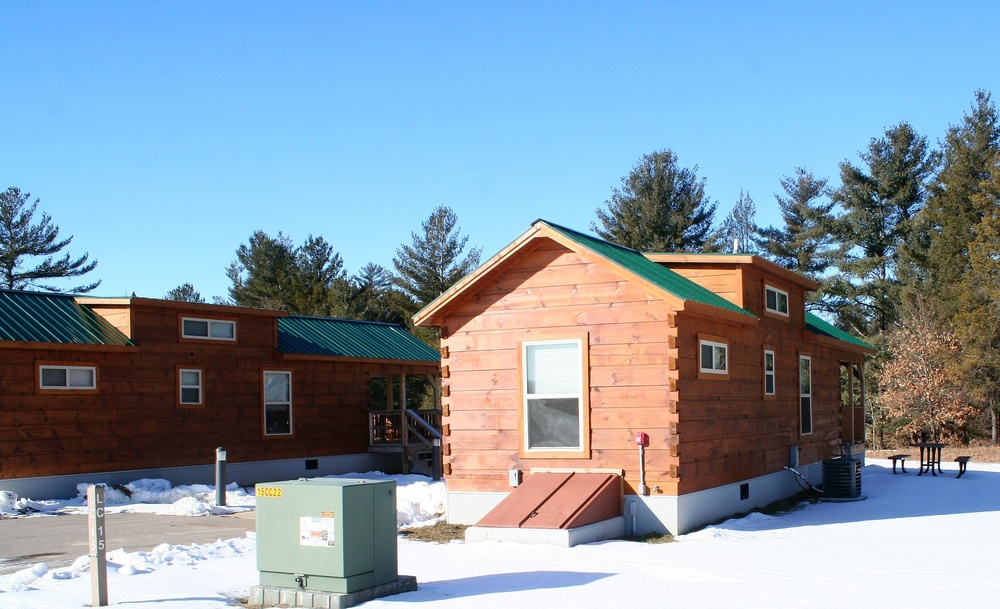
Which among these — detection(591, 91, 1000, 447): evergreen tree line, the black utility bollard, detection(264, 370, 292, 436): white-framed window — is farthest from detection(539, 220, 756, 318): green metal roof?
detection(591, 91, 1000, 447): evergreen tree line

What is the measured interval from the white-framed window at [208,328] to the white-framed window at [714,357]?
1201 centimetres

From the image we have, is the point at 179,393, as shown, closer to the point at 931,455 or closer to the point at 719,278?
the point at 719,278

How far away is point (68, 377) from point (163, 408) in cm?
232

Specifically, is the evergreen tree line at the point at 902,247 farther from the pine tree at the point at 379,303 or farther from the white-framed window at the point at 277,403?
the white-framed window at the point at 277,403

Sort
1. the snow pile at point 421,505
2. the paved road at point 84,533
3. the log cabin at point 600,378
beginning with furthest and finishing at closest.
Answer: the snow pile at point 421,505, the log cabin at point 600,378, the paved road at point 84,533

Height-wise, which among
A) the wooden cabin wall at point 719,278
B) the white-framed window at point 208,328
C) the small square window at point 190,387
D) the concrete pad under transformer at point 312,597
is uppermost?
the wooden cabin wall at point 719,278

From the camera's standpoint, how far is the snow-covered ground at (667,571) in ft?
29.9

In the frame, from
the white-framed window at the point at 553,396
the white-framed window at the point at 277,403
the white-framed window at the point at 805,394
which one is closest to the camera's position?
the white-framed window at the point at 553,396

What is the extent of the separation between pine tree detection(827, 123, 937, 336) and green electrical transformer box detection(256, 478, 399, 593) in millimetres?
39308

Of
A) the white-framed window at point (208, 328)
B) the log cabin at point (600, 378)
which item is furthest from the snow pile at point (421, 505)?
the white-framed window at point (208, 328)

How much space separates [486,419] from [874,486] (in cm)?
1015

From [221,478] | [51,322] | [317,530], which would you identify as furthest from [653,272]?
[51,322]

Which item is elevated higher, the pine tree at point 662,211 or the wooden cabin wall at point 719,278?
the pine tree at point 662,211

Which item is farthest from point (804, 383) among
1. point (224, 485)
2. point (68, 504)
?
point (68, 504)
